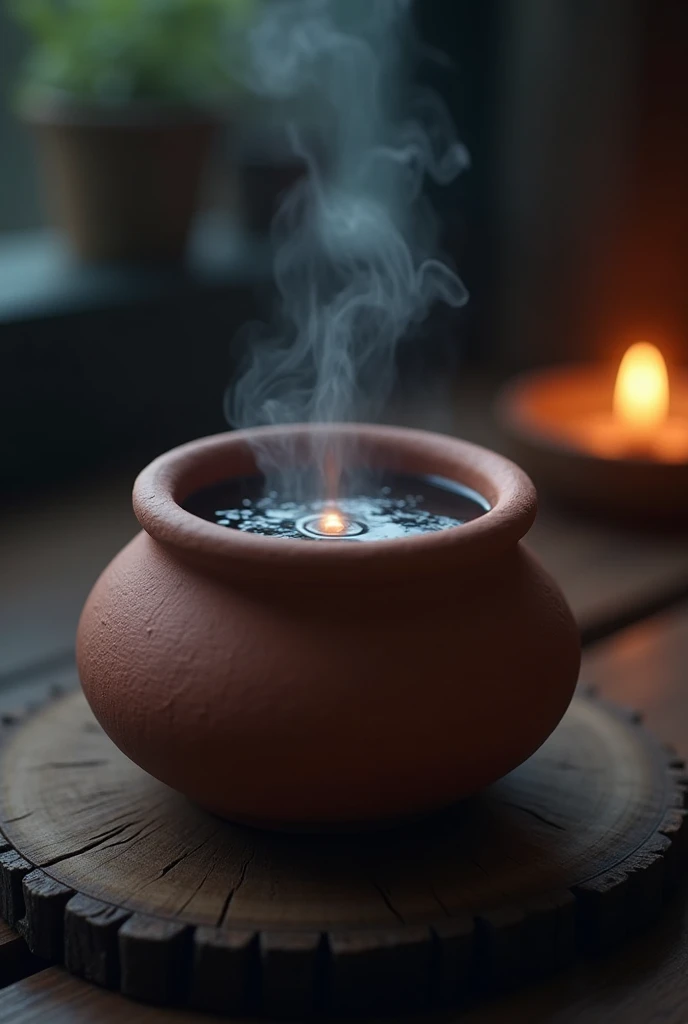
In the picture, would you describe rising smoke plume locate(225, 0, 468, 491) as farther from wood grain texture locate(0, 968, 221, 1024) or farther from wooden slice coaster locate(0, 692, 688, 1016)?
wood grain texture locate(0, 968, 221, 1024)

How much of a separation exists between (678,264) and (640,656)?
1098mm

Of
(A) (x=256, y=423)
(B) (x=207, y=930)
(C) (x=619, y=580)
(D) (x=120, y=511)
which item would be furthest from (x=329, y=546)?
(D) (x=120, y=511)

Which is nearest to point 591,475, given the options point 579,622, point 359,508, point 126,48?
point 579,622

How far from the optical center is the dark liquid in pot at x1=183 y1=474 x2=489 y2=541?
94cm

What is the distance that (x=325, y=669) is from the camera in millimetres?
809

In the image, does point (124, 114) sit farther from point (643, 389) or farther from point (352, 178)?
point (643, 389)

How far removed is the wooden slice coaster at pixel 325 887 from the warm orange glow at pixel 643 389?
3.05ft

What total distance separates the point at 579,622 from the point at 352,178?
129 cm

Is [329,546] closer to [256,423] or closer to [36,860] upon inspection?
[36,860]

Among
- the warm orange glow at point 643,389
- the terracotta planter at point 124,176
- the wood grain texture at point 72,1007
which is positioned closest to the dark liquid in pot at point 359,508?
the wood grain texture at point 72,1007

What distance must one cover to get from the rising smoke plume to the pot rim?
956mm

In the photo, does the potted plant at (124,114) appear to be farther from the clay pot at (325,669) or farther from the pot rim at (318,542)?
the clay pot at (325,669)

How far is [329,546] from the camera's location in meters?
0.80

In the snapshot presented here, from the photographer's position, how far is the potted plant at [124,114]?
2006 mm
